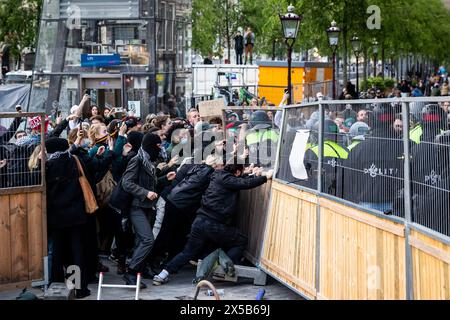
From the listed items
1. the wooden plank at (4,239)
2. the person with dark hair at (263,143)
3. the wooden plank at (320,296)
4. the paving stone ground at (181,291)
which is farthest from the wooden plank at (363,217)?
the wooden plank at (4,239)

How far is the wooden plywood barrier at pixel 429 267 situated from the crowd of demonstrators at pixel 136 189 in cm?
425

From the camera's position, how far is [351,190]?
1020 centimetres

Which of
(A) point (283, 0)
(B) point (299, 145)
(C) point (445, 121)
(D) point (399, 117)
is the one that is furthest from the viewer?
(A) point (283, 0)

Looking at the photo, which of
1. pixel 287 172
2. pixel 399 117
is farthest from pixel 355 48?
pixel 399 117

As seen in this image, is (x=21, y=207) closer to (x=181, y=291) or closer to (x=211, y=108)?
(x=181, y=291)

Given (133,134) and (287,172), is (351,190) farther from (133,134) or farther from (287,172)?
(133,134)

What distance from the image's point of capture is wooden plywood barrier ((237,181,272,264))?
13.2m

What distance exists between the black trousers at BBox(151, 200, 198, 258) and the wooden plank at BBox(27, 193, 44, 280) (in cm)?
168

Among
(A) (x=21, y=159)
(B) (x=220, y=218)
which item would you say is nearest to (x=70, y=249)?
(A) (x=21, y=159)

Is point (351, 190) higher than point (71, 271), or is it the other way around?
point (351, 190)

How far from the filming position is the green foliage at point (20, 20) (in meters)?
46.6

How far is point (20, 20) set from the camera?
153ft

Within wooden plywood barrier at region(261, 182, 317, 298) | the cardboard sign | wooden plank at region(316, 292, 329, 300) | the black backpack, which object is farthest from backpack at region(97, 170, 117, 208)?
the cardboard sign

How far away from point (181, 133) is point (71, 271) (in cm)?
354
